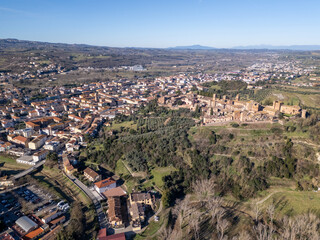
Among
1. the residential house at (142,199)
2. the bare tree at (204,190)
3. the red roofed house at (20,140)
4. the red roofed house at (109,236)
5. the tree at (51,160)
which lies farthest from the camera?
the red roofed house at (20,140)

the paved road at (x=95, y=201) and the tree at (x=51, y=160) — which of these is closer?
the paved road at (x=95, y=201)

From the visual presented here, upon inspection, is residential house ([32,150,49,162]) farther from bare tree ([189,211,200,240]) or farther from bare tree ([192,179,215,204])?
bare tree ([189,211,200,240])

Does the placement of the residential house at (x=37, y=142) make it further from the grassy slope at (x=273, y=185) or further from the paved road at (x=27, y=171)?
the grassy slope at (x=273, y=185)

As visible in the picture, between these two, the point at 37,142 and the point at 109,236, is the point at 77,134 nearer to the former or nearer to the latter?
the point at 37,142

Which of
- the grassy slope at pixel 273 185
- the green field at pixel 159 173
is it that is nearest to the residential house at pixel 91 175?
the green field at pixel 159 173

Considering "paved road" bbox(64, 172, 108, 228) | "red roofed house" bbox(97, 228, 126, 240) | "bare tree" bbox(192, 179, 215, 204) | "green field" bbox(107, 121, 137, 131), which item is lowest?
"paved road" bbox(64, 172, 108, 228)

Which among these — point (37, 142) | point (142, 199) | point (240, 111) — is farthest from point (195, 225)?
point (37, 142)

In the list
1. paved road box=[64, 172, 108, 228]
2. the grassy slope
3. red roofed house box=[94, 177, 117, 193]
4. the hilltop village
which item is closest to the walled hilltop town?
the hilltop village
